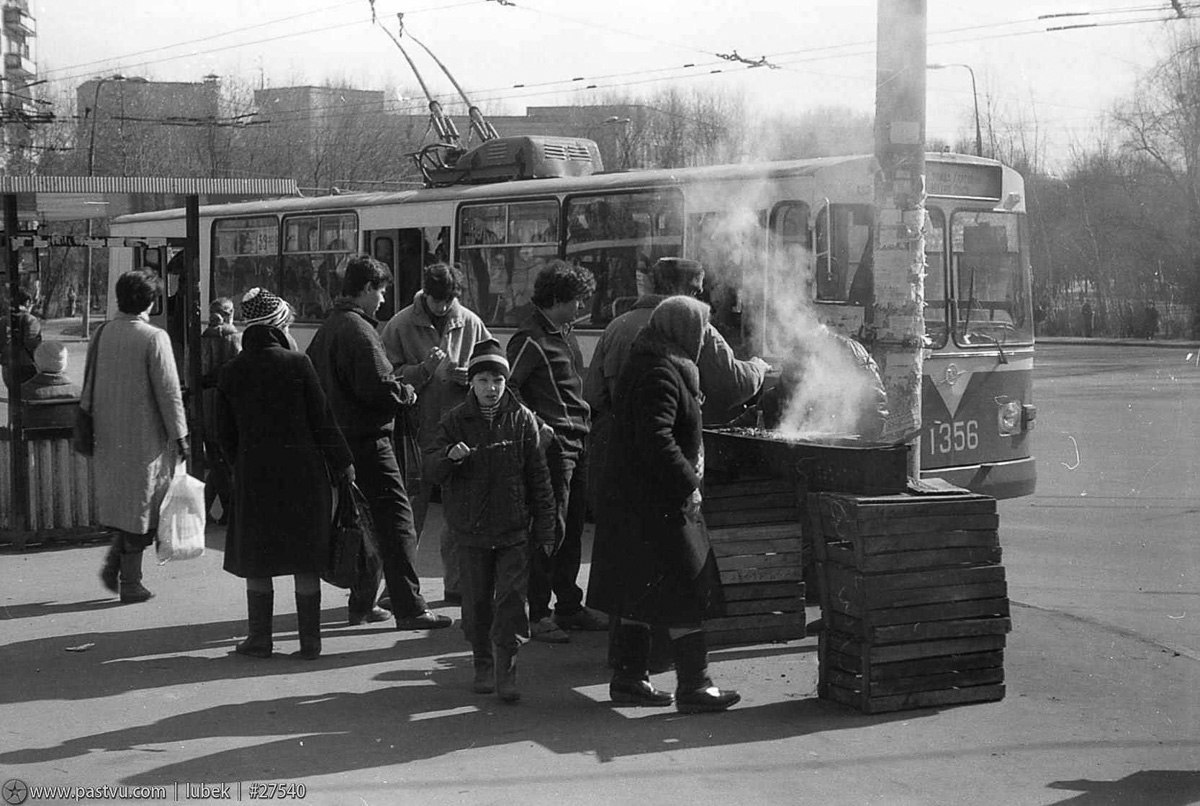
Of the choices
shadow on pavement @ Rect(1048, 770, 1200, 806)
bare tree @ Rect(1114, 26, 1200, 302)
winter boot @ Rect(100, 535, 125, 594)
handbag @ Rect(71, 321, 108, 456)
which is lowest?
shadow on pavement @ Rect(1048, 770, 1200, 806)

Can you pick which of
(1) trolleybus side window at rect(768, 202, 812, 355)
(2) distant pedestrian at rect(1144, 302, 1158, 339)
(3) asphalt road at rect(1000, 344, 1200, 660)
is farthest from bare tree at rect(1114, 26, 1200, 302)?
(1) trolleybus side window at rect(768, 202, 812, 355)

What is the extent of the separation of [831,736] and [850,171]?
19.0ft

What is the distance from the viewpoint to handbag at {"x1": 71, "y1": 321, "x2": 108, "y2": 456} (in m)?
7.67

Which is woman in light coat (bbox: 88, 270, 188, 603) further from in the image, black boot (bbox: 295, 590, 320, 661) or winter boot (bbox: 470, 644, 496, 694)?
winter boot (bbox: 470, 644, 496, 694)

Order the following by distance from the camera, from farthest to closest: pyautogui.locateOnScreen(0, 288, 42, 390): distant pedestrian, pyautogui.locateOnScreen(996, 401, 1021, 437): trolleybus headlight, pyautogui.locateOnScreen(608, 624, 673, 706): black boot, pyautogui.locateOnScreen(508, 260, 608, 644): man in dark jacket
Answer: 1. pyautogui.locateOnScreen(996, 401, 1021, 437): trolleybus headlight
2. pyautogui.locateOnScreen(0, 288, 42, 390): distant pedestrian
3. pyautogui.locateOnScreen(508, 260, 608, 644): man in dark jacket
4. pyautogui.locateOnScreen(608, 624, 673, 706): black boot

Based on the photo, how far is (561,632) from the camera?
7.15 meters

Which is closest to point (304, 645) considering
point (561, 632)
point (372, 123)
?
point (561, 632)

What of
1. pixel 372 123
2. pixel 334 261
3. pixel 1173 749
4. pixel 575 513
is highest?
pixel 372 123

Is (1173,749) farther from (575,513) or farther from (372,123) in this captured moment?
(372,123)

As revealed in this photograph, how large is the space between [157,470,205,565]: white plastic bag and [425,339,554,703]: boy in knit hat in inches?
72.2

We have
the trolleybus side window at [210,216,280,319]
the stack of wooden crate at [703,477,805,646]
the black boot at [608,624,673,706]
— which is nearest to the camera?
the black boot at [608,624,673,706]

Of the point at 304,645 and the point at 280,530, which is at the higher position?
the point at 280,530

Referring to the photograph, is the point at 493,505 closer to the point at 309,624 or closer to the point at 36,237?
the point at 309,624

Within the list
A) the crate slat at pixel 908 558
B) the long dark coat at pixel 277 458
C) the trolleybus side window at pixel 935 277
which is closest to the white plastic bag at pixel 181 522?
the long dark coat at pixel 277 458
